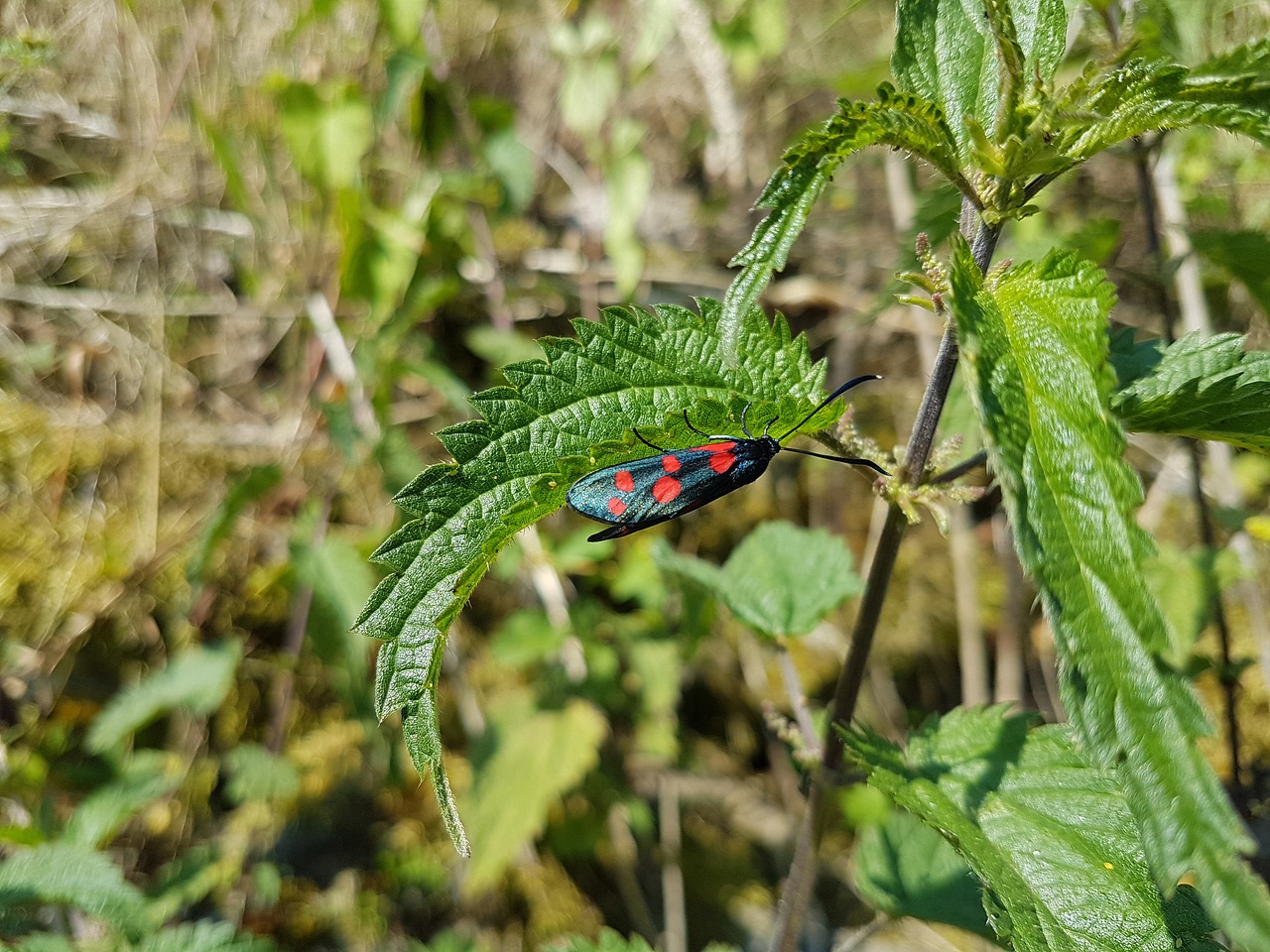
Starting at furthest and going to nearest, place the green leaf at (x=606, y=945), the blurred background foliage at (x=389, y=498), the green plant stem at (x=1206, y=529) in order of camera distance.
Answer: the blurred background foliage at (x=389, y=498) → the green plant stem at (x=1206, y=529) → the green leaf at (x=606, y=945)

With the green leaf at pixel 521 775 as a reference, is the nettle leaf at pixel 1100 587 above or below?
above

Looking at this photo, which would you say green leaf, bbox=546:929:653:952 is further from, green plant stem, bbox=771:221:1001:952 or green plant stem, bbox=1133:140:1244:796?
green plant stem, bbox=1133:140:1244:796

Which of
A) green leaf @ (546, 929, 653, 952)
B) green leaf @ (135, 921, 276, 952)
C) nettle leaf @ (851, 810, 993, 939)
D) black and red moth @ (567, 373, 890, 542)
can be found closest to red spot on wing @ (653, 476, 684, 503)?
black and red moth @ (567, 373, 890, 542)

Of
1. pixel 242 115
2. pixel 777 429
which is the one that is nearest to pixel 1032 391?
pixel 777 429

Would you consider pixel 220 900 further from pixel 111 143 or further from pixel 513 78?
pixel 513 78

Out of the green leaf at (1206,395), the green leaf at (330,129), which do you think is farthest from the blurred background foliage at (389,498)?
the green leaf at (1206,395)

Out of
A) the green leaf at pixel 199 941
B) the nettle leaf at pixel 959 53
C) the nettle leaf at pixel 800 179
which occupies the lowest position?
the green leaf at pixel 199 941

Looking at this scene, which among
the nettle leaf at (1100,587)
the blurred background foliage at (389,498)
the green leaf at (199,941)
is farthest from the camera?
the blurred background foliage at (389,498)

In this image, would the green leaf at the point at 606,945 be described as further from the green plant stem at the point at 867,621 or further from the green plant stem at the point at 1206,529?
the green plant stem at the point at 1206,529
